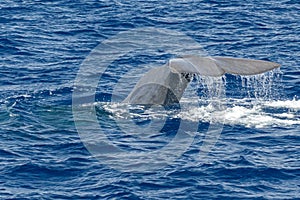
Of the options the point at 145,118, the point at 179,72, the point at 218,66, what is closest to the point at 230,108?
the point at 145,118

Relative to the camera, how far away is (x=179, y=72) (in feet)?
67.1

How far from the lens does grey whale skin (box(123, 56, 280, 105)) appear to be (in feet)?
67.6

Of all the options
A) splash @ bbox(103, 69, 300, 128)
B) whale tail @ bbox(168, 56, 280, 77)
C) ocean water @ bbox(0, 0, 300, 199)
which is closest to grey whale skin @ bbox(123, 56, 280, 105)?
whale tail @ bbox(168, 56, 280, 77)

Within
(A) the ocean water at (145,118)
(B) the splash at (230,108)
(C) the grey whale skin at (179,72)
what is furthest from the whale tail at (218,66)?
(B) the splash at (230,108)

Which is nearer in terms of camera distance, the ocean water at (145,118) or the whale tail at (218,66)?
the ocean water at (145,118)

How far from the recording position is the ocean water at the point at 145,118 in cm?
1966

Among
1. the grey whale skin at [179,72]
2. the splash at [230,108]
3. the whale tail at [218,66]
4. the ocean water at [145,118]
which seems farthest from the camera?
the splash at [230,108]

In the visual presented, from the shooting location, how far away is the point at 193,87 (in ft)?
92.3

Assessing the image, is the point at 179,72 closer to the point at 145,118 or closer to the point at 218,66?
the point at 218,66

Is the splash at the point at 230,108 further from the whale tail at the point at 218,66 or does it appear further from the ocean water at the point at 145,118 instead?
the whale tail at the point at 218,66

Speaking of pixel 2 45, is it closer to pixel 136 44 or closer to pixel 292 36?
pixel 136 44

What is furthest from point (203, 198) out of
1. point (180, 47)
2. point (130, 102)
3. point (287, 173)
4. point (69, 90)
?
point (180, 47)

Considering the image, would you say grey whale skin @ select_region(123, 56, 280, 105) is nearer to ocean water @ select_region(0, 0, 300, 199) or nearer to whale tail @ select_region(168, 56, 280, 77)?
whale tail @ select_region(168, 56, 280, 77)

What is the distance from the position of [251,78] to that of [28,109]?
1021cm
